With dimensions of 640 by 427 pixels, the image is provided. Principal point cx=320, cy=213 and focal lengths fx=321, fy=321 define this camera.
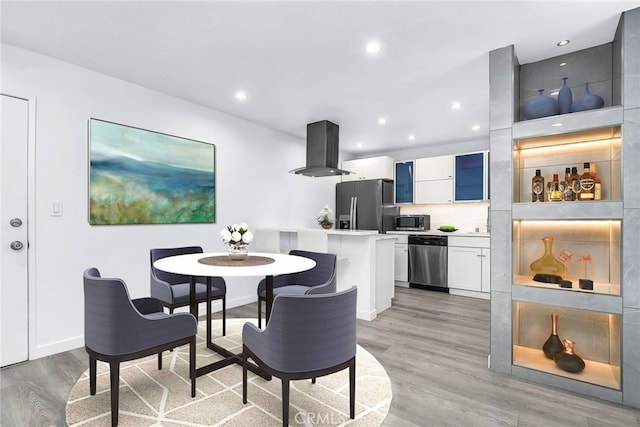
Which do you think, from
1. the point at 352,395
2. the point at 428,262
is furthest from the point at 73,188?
the point at 428,262

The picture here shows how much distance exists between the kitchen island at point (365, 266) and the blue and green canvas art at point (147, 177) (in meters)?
1.35

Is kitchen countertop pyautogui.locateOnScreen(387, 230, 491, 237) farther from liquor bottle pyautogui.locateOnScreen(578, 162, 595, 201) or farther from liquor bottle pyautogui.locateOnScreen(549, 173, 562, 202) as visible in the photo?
liquor bottle pyautogui.locateOnScreen(578, 162, 595, 201)

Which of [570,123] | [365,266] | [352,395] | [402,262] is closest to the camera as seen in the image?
[352,395]

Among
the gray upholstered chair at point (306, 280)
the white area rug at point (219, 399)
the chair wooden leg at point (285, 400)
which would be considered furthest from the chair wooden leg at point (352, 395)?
the gray upholstered chair at point (306, 280)

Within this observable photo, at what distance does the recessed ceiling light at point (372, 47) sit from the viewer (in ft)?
8.11

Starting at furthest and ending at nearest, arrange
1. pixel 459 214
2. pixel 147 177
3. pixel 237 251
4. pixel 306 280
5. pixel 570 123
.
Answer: pixel 459 214 → pixel 147 177 → pixel 306 280 → pixel 237 251 → pixel 570 123

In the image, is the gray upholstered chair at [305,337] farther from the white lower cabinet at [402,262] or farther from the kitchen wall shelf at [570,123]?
the white lower cabinet at [402,262]

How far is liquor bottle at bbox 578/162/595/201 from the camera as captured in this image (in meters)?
2.31

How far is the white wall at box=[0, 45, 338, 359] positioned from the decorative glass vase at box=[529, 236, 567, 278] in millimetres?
3350

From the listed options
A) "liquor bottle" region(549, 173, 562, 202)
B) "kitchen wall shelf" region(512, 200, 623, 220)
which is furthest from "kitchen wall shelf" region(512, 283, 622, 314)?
"liquor bottle" region(549, 173, 562, 202)

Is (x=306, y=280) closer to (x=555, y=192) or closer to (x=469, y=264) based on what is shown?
(x=555, y=192)

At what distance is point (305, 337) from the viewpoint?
1570 mm

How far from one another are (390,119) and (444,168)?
1660 millimetres

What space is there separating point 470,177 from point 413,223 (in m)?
1.19
